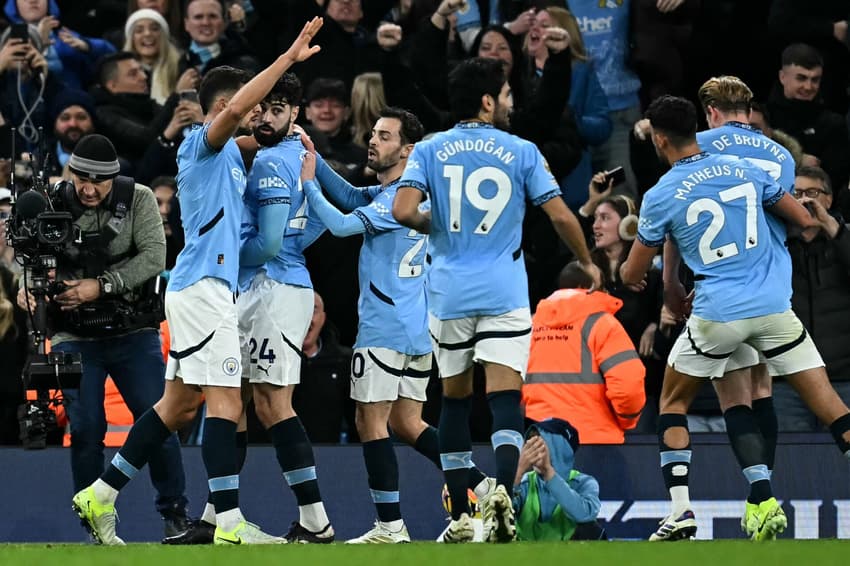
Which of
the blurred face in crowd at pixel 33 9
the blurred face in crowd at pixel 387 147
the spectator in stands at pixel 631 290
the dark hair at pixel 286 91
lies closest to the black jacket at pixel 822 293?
the spectator in stands at pixel 631 290

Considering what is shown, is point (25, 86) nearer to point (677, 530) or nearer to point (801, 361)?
point (677, 530)

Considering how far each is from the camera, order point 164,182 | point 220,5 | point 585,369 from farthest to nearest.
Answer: point 220,5
point 164,182
point 585,369

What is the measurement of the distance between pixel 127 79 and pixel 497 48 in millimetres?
3022

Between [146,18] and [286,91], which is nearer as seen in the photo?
[286,91]

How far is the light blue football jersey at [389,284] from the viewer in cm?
900

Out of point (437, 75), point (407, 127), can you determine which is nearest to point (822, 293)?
point (407, 127)

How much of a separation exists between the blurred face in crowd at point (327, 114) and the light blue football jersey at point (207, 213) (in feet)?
13.7

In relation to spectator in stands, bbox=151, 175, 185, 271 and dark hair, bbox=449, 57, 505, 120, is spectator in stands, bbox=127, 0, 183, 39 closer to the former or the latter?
spectator in stands, bbox=151, 175, 185, 271

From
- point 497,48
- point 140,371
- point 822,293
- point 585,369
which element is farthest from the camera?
point 497,48

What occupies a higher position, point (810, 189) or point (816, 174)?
point (816, 174)

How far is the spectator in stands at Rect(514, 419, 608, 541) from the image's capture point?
8.58 metres

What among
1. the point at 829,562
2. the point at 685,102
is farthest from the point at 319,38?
the point at 829,562

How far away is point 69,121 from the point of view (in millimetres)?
12734

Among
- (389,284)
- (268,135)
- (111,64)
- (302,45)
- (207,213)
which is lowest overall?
(389,284)
